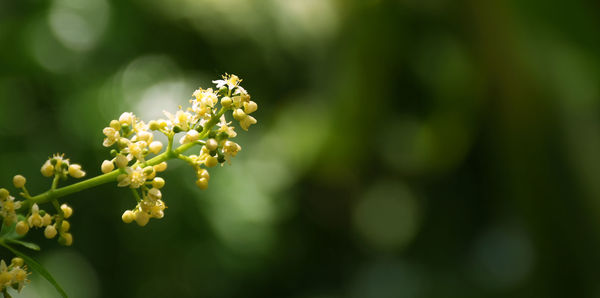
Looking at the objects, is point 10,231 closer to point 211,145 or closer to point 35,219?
point 35,219

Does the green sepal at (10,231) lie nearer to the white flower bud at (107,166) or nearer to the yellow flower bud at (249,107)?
the white flower bud at (107,166)

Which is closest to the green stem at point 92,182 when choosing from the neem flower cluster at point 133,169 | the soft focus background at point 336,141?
the neem flower cluster at point 133,169

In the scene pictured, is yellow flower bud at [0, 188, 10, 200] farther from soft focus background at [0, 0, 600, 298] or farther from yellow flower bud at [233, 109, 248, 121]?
soft focus background at [0, 0, 600, 298]

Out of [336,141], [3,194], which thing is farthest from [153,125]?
[336,141]

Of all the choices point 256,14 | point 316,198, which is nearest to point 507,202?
point 316,198

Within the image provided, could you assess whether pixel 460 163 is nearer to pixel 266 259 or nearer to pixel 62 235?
pixel 266 259

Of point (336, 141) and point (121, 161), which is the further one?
point (336, 141)
